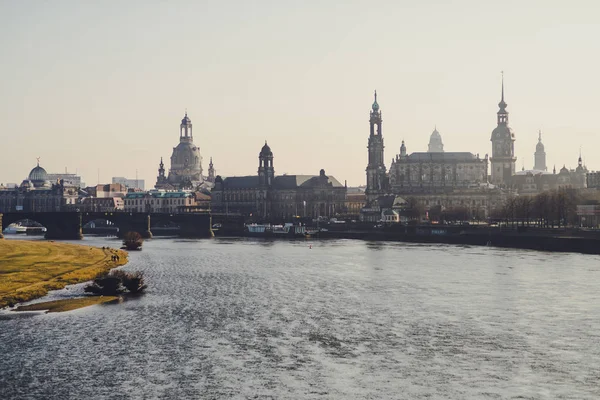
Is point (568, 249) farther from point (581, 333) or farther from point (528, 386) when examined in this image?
point (528, 386)

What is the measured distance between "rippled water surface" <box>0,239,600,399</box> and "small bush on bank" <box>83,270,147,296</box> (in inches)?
115

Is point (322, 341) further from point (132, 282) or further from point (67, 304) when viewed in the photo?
point (132, 282)

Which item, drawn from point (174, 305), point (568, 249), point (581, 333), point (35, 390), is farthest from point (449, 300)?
point (568, 249)

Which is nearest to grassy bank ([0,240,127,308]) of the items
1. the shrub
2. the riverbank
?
the shrub

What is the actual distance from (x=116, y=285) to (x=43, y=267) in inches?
985

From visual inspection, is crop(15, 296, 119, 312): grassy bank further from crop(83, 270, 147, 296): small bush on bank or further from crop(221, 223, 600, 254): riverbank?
crop(221, 223, 600, 254): riverbank

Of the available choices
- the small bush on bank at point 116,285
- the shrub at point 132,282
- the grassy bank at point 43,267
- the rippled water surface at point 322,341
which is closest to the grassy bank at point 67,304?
the small bush on bank at point 116,285

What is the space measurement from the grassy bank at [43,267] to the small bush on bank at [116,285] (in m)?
4.62

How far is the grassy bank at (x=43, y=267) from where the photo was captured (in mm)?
79812

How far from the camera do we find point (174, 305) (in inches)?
2992

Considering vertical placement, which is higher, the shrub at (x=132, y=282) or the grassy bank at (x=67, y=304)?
the shrub at (x=132, y=282)

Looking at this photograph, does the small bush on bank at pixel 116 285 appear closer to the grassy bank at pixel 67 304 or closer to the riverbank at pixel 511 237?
the grassy bank at pixel 67 304

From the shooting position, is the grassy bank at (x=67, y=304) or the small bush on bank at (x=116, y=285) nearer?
the grassy bank at (x=67, y=304)

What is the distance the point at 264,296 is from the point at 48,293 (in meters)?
20.1
